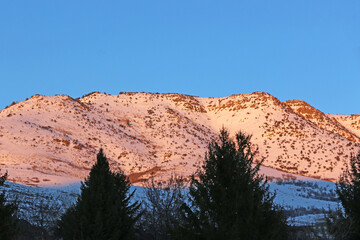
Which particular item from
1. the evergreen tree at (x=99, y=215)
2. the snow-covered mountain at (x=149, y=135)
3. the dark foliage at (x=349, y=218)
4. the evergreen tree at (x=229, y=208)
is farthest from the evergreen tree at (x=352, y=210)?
the snow-covered mountain at (x=149, y=135)

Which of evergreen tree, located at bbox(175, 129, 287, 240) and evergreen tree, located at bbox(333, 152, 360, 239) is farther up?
evergreen tree, located at bbox(333, 152, 360, 239)

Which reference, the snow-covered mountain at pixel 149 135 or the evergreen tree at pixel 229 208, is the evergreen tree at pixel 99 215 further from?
the snow-covered mountain at pixel 149 135

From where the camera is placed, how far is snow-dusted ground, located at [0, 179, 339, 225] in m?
34.8

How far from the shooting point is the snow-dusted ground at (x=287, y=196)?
1369 inches

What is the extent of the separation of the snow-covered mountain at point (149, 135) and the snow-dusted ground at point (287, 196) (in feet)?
21.7

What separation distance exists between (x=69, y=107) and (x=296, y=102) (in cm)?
5687

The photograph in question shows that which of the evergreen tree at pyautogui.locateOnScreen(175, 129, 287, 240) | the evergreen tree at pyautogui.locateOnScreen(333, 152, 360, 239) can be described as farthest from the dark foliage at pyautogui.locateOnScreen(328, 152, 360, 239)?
the evergreen tree at pyautogui.locateOnScreen(175, 129, 287, 240)

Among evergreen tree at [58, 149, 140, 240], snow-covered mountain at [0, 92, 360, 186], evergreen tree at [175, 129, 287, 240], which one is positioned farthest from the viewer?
snow-covered mountain at [0, 92, 360, 186]

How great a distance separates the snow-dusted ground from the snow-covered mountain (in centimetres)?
661

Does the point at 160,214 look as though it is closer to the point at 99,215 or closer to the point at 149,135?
the point at 99,215

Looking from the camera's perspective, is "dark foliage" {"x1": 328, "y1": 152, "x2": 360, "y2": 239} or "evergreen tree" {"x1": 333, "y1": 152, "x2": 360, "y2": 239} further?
"evergreen tree" {"x1": 333, "y1": 152, "x2": 360, "y2": 239}

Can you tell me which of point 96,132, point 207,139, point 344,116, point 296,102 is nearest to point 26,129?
point 96,132

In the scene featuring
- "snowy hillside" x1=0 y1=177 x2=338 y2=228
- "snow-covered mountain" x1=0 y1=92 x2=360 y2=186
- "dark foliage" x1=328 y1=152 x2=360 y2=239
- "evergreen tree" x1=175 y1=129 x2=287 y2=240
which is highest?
"snow-covered mountain" x1=0 y1=92 x2=360 y2=186

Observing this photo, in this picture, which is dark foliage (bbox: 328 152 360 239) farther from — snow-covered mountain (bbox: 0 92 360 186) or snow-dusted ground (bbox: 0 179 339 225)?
snow-covered mountain (bbox: 0 92 360 186)
